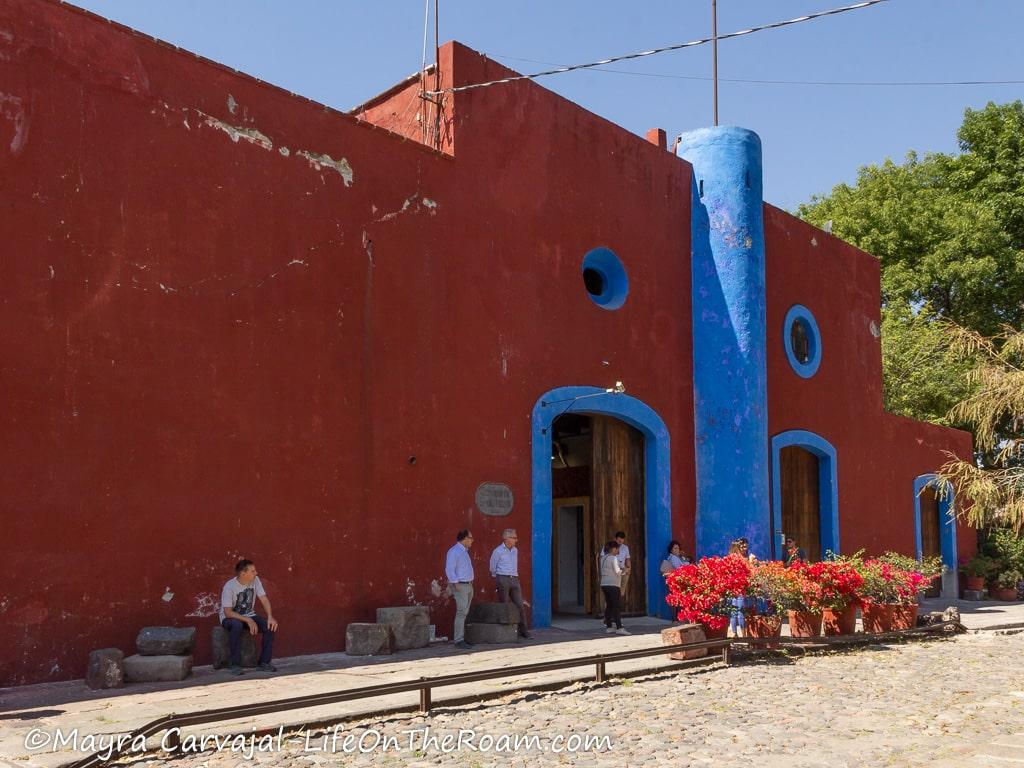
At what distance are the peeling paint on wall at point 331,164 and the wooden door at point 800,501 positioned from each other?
32.9ft

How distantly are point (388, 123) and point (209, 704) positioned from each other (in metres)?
8.48

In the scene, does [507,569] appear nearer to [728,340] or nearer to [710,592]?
[710,592]

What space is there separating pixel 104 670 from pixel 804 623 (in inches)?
292

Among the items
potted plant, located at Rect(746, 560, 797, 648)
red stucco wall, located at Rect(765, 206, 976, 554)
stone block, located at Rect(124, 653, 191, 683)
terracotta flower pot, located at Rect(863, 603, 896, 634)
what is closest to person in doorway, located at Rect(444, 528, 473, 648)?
potted plant, located at Rect(746, 560, 797, 648)

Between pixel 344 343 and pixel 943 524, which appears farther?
pixel 943 524

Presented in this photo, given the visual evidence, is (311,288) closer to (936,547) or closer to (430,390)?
(430,390)

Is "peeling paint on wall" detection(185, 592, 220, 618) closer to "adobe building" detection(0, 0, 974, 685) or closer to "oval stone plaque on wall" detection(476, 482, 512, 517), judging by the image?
"adobe building" detection(0, 0, 974, 685)

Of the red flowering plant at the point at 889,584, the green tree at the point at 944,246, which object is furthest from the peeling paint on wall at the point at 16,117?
the green tree at the point at 944,246

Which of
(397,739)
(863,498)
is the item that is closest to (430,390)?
(397,739)

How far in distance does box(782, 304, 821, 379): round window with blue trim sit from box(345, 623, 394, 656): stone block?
33.2 feet

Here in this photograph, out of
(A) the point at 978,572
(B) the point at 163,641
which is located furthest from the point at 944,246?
(B) the point at 163,641

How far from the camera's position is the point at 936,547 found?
22594mm

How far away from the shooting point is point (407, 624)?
1066cm

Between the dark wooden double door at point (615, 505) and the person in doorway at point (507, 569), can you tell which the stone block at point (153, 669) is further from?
the dark wooden double door at point (615, 505)
